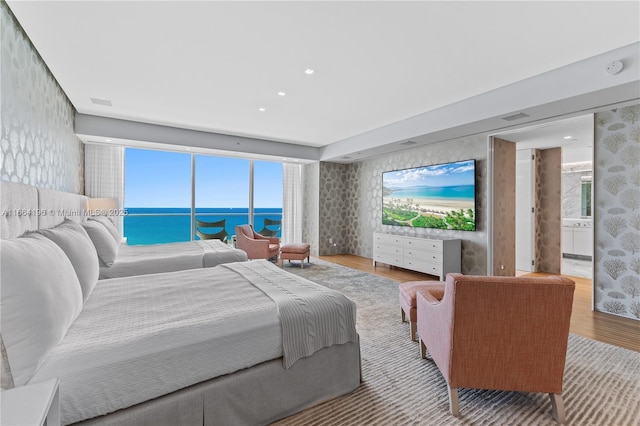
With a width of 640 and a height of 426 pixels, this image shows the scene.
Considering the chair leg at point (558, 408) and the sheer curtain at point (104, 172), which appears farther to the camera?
the sheer curtain at point (104, 172)

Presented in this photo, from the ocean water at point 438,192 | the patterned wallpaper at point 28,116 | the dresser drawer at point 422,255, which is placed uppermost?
the patterned wallpaper at point 28,116

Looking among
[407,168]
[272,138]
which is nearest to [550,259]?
[407,168]

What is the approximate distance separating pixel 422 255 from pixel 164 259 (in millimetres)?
3867

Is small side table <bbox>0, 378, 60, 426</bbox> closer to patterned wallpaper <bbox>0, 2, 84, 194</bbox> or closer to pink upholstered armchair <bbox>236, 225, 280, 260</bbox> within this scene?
patterned wallpaper <bbox>0, 2, 84, 194</bbox>

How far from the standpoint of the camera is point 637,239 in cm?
310

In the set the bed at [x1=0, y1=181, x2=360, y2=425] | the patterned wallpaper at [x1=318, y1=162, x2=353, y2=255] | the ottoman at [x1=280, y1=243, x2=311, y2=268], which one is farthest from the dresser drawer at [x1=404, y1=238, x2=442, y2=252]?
the bed at [x1=0, y1=181, x2=360, y2=425]

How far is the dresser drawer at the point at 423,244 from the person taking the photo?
465 cm

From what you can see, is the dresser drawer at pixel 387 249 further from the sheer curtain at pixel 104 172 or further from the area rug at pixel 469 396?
the sheer curtain at pixel 104 172

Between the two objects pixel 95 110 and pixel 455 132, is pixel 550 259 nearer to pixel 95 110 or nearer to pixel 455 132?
pixel 455 132

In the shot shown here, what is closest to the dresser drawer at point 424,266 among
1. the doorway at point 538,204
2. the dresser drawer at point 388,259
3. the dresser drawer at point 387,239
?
the dresser drawer at point 388,259

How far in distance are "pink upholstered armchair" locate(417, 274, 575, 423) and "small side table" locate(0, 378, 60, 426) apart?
1.69 metres

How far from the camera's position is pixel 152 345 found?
51.5 inches

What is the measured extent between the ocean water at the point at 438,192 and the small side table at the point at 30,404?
5.05m

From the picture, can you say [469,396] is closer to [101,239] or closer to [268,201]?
[101,239]
